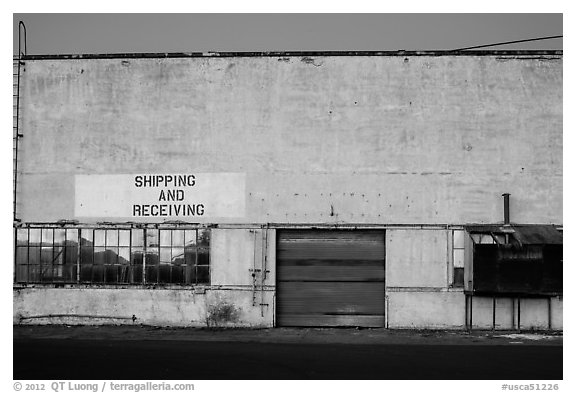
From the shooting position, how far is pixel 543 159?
16.6m

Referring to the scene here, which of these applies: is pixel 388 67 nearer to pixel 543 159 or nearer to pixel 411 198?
pixel 411 198

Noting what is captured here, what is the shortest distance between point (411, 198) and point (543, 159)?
320 cm

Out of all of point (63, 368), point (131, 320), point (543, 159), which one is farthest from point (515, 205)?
point (63, 368)

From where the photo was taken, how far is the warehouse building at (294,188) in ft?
54.4

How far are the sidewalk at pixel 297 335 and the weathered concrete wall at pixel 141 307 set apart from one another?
0.23 metres

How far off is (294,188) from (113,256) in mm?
4659

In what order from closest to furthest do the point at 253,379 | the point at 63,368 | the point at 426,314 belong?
the point at 253,379
the point at 63,368
the point at 426,314

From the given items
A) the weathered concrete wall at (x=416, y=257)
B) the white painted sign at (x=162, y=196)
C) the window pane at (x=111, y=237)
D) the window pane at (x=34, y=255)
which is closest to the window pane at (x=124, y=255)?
the window pane at (x=111, y=237)

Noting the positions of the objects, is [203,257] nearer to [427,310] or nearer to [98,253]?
[98,253]

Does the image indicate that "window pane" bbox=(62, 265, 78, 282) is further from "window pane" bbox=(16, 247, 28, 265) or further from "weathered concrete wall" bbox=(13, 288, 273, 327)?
"window pane" bbox=(16, 247, 28, 265)

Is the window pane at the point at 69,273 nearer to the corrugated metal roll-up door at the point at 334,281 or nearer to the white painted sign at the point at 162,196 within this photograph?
the white painted sign at the point at 162,196

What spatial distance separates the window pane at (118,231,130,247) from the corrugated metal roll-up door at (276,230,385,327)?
367 cm

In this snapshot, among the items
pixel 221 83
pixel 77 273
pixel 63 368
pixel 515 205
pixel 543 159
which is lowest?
pixel 63 368

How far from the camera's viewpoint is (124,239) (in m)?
17.1
